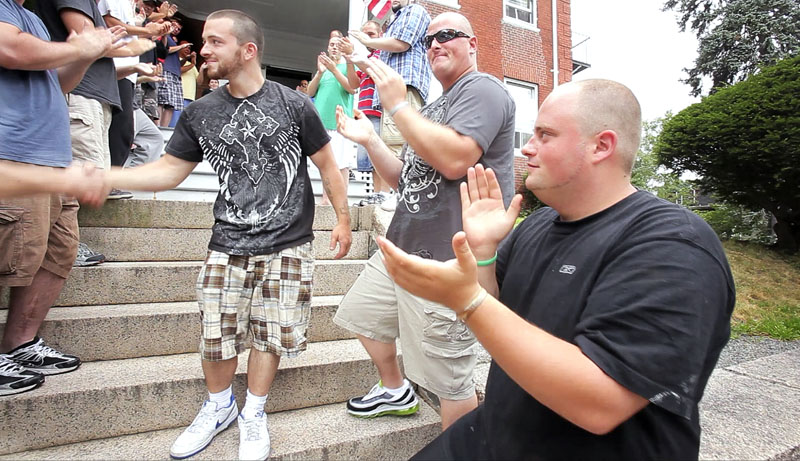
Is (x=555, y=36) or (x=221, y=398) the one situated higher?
(x=555, y=36)

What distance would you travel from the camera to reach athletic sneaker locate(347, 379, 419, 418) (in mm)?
2352

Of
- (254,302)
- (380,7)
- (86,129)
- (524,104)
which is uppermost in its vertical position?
(524,104)

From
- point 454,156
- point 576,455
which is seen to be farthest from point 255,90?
point 576,455

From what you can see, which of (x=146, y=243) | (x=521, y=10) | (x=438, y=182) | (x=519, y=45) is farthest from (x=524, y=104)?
(x=438, y=182)

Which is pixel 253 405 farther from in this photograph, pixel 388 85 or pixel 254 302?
pixel 388 85

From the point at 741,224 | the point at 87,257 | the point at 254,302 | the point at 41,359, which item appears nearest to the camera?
the point at 254,302

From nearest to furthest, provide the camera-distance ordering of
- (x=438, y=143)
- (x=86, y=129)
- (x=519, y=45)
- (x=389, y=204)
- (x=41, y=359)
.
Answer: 1. (x=438, y=143)
2. (x=41, y=359)
3. (x=86, y=129)
4. (x=389, y=204)
5. (x=519, y=45)

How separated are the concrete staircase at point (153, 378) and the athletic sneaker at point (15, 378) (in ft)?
0.17

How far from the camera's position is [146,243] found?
334 cm

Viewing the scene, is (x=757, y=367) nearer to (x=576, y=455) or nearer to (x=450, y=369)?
(x=450, y=369)

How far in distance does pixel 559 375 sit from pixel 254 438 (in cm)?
161

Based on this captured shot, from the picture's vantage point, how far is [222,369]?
2111mm

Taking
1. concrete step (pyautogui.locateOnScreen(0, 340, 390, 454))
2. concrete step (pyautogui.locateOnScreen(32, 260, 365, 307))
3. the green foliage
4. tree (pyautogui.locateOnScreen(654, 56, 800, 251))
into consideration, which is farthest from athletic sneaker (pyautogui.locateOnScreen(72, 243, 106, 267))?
the green foliage

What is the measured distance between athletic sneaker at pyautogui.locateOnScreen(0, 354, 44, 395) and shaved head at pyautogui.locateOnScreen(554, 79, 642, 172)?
2638 millimetres
